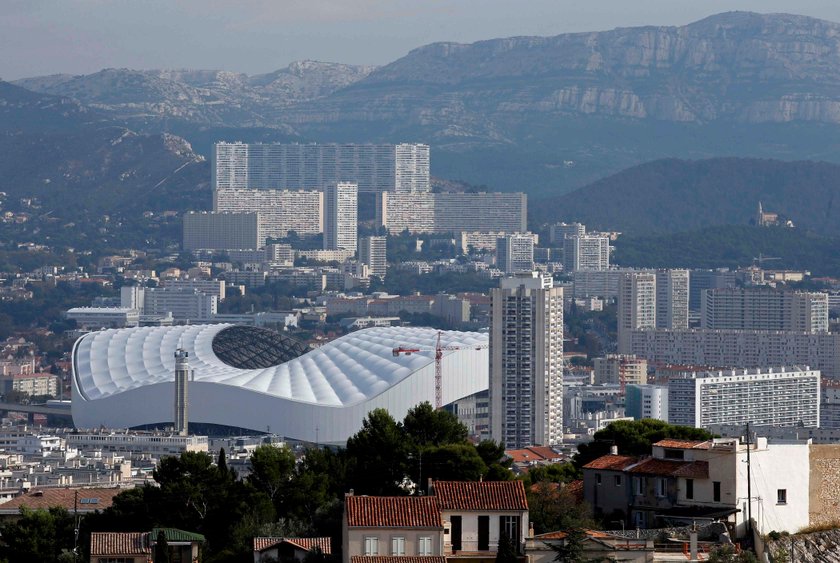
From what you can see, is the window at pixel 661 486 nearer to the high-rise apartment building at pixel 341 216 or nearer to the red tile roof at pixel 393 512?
the red tile roof at pixel 393 512

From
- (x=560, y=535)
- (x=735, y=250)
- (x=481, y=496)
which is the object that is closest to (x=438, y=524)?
(x=481, y=496)

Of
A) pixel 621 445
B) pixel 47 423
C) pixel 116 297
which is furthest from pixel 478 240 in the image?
pixel 621 445

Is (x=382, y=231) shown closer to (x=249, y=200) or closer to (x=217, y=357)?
(x=249, y=200)

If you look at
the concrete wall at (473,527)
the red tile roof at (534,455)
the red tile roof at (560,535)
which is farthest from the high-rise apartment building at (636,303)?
the red tile roof at (560,535)

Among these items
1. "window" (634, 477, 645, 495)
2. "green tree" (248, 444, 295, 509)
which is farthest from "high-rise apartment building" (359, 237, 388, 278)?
"window" (634, 477, 645, 495)

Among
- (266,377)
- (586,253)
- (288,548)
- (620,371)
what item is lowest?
(288,548)

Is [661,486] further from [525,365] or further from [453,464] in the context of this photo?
[525,365]
